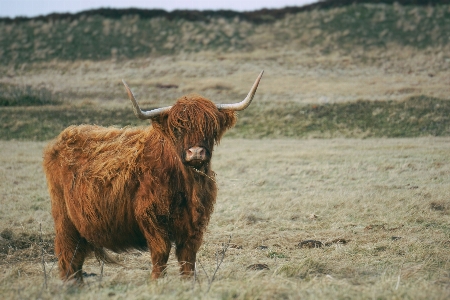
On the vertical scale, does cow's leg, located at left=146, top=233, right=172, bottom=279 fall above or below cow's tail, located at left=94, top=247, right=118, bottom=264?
above

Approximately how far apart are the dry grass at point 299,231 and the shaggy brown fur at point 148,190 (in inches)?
15.7

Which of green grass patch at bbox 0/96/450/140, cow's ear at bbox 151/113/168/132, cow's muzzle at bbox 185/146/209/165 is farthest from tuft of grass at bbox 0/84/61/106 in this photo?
cow's muzzle at bbox 185/146/209/165

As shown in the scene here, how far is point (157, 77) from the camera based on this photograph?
135ft

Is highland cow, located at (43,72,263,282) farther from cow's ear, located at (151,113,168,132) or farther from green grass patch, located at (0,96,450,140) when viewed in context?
green grass patch, located at (0,96,450,140)

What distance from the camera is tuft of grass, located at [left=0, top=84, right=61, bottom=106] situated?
99.0ft

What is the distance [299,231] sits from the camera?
9.02 meters

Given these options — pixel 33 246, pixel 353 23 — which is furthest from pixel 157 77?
pixel 33 246

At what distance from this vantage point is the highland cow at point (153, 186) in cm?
538

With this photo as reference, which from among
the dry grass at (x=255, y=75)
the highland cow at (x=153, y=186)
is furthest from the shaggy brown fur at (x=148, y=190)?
the dry grass at (x=255, y=75)

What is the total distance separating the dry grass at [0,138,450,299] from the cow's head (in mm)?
1216

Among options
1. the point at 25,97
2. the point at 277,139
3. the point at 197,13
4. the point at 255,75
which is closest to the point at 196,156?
the point at 277,139

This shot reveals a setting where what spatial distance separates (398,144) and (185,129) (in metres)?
15.8

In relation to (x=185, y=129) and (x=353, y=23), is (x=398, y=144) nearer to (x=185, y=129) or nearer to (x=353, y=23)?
(x=185, y=129)

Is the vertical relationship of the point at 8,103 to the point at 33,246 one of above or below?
below
